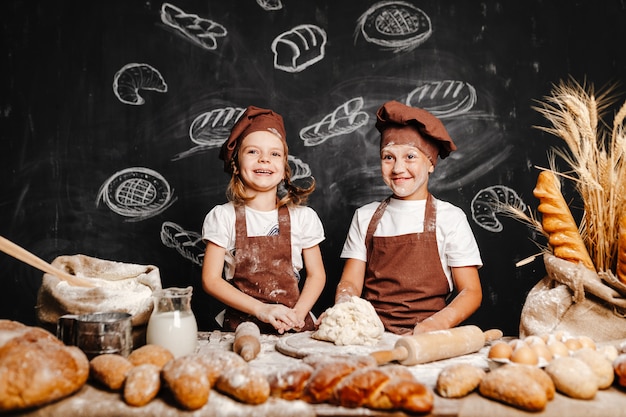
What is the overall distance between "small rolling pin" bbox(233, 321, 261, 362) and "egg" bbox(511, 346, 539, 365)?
2.37 ft

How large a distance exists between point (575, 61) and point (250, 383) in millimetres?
2719

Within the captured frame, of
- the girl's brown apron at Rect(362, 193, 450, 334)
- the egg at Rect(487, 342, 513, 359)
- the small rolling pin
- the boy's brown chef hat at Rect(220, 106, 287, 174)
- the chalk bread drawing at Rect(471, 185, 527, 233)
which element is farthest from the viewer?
the chalk bread drawing at Rect(471, 185, 527, 233)

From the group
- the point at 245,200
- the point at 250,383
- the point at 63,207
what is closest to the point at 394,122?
the point at 245,200

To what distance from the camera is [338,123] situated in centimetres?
305

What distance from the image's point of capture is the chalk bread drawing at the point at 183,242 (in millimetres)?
3070

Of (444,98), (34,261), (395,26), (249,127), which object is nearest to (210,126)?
(249,127)

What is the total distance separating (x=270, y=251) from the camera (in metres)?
2.45

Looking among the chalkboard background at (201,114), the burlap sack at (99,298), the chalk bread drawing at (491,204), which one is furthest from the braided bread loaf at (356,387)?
the chalk bread drawing at (491,204)

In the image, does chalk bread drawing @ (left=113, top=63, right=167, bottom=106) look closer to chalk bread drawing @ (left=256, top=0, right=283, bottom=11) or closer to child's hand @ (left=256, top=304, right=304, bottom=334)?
chalk bread drawing @ (left=256, top=0, right=283, bottom=11)

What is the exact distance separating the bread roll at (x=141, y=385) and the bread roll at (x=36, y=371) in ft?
0.41

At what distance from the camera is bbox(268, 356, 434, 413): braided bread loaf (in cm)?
119

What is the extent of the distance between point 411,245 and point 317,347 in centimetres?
90

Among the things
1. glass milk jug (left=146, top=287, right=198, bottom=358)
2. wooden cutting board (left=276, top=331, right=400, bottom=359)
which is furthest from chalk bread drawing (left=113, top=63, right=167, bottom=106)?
wooden cutting board (left=276, top=331, right=400, bottom=359)

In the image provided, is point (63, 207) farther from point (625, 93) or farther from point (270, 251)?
point (625, 93)
